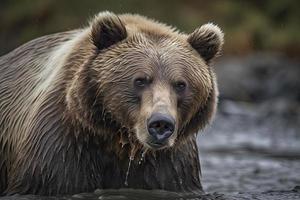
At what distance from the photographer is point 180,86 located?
715 cm

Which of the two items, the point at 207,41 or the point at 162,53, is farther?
the point at 207,41

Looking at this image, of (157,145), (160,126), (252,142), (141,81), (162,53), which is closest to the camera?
(160,126)

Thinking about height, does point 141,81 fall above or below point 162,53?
below

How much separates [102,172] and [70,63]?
40.2 inches

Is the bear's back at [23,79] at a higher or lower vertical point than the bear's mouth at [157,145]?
higher

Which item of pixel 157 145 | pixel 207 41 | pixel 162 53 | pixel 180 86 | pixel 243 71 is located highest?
pixel 243 71

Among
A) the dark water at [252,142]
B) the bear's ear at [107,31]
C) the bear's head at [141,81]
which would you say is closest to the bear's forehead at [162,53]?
the bear's head at [141,81]

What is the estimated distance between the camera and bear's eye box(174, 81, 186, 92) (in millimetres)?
7125

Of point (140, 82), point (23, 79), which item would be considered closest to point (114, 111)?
point (140, 82)

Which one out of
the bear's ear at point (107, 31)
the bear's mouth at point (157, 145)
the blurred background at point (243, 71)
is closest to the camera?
the bear's mouth at point (157, 145)

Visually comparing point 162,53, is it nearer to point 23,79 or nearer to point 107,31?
point 107,31

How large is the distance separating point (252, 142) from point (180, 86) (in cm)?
764

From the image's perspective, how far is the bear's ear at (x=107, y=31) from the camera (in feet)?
24.1

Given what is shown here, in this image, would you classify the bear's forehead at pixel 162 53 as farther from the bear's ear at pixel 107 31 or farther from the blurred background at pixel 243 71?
the blurred background at pixel 243 71
